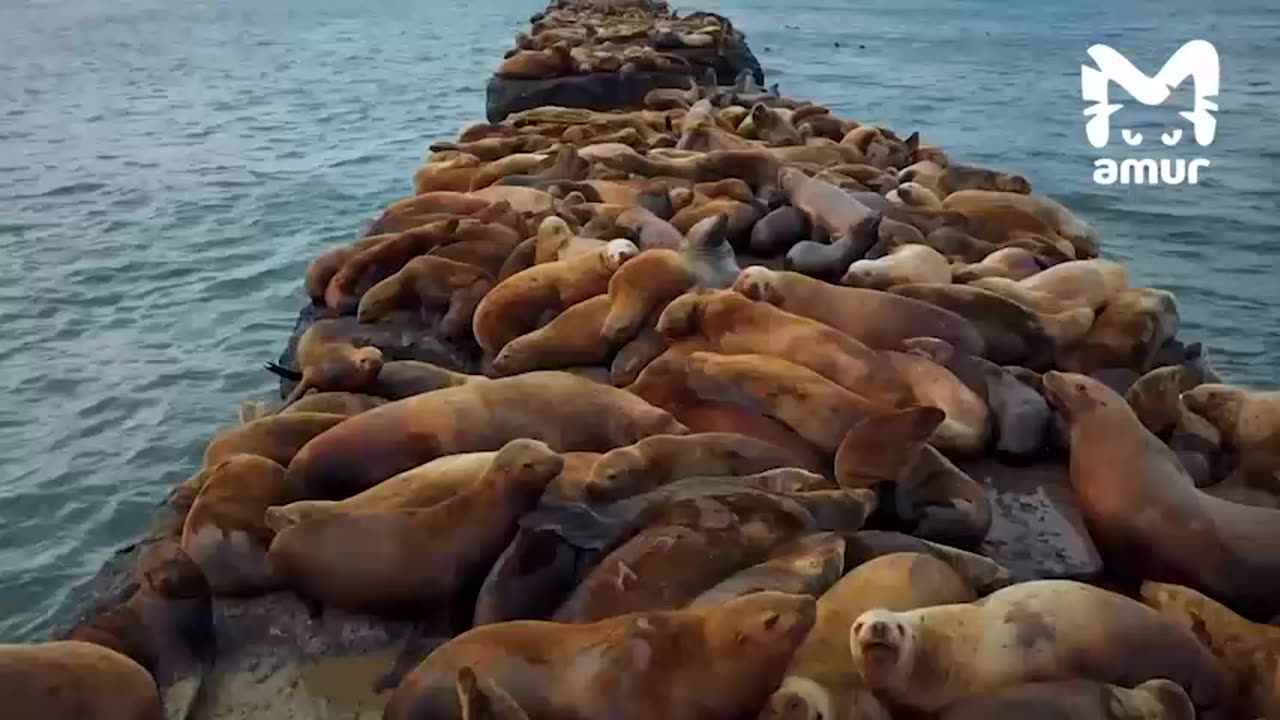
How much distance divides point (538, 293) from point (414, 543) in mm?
1970

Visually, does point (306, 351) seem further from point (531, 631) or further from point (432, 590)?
point (531, 631)

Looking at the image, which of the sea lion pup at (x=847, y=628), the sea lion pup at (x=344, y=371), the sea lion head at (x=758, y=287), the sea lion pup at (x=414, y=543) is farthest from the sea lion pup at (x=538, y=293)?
the sea lion pup at (x=847, y=628)

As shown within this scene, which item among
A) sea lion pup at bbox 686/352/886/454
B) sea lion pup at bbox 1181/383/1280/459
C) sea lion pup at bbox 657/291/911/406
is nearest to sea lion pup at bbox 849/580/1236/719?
sea lion pup at bbox 686/352/886/454

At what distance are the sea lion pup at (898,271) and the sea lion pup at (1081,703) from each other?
8.27ft

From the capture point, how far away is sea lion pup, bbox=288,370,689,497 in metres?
3.54

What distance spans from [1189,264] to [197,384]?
724 cm

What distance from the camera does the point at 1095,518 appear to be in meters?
3.31

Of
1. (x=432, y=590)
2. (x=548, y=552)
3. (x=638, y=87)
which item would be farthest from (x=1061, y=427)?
(x=638, y=87)

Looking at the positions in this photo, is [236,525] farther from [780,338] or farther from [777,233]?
[777,233]

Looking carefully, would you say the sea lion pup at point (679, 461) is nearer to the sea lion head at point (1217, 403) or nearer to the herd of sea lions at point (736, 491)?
the herd of sea lions at point (736, 491)

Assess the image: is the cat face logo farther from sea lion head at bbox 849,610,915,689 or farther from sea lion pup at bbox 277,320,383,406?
sea lion head at bbox 849,610,915,689

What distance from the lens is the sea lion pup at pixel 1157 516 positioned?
9.75 ft

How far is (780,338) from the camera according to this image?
408 cm

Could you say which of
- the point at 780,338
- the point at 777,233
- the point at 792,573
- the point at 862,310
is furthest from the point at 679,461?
the point at 777,233
